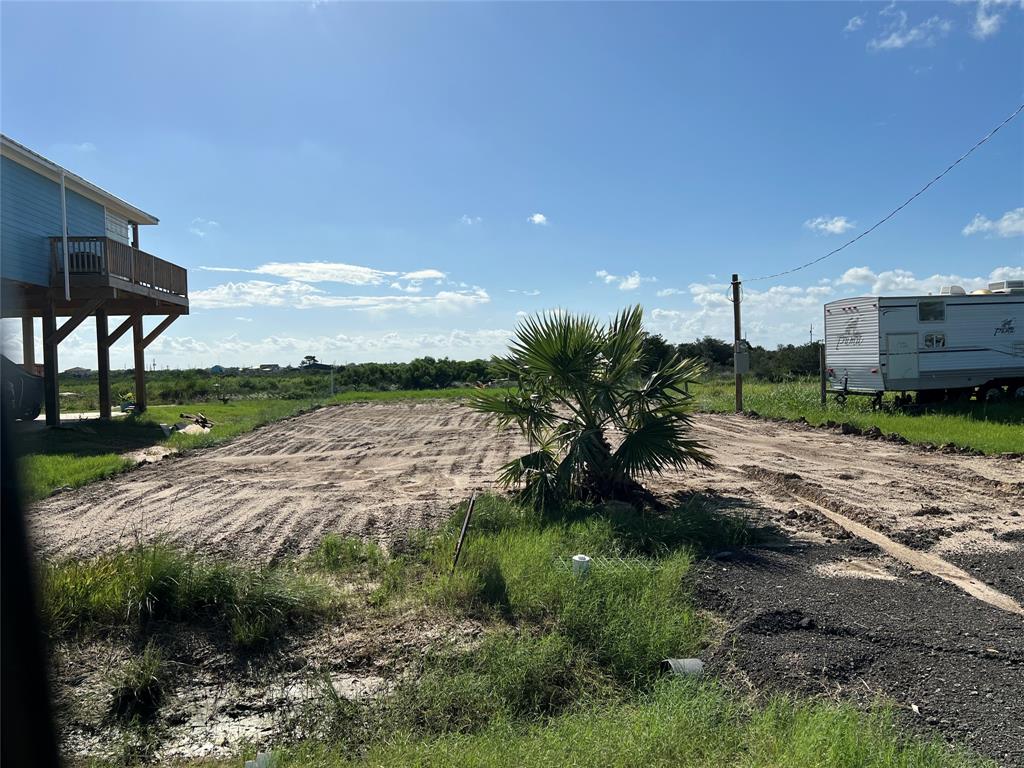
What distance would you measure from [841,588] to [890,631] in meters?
0.98

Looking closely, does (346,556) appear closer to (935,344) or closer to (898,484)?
(898,484)

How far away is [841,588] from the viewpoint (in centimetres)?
571

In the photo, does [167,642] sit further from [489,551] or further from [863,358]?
[863,358]

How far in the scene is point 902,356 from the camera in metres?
19.1


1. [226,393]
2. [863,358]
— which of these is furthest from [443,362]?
[863,358]

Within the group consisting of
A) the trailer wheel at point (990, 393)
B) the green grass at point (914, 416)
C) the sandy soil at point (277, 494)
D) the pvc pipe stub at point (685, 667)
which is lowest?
the pvc pipe stub at point (685, 667)

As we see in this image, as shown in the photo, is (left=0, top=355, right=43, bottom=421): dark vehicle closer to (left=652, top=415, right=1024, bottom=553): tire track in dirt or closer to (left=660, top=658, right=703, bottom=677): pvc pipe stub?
(left=652, top=415, right=1024, bottom=553): tire track in dirt

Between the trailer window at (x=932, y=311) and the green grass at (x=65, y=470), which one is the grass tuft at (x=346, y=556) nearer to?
the green grass at (x=65, y=470)

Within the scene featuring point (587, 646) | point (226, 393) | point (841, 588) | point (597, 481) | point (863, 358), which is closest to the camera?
point (587, 646)

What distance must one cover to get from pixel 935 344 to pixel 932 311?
908 mm

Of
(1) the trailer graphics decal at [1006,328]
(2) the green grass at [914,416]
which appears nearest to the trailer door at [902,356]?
(2) the green grass at [914,416]

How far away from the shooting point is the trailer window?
1923 cm

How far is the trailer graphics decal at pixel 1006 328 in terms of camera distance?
19819mm

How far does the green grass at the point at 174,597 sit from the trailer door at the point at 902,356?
17.9m
